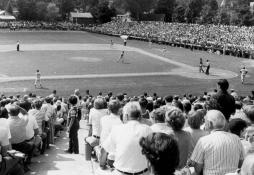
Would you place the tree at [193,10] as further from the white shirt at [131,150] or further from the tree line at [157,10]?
the white shirt at [131,150]

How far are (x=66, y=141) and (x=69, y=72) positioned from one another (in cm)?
2386

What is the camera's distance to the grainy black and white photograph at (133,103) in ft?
21.2

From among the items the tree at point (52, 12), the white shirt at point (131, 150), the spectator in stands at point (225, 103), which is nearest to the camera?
the white shirt at point (131, 150)

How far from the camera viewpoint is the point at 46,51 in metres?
53.8

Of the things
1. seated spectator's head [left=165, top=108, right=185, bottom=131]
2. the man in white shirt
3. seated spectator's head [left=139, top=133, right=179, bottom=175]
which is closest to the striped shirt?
seated spectator's head [left=165, top=108, right=185, bottom=131]

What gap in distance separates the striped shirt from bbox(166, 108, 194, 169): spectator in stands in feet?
2.43

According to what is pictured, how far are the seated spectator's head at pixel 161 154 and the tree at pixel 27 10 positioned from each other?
11984cm

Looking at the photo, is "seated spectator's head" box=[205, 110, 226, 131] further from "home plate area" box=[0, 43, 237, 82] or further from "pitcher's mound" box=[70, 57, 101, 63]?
"pitcher's mound" box=[70, 57, 101, 63]

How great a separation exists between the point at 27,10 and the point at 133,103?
386 feet

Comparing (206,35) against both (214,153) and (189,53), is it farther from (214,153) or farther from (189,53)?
(214,153)

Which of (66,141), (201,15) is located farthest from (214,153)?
(201,15)

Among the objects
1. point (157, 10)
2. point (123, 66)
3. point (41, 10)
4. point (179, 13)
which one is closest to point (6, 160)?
point (123, 66)

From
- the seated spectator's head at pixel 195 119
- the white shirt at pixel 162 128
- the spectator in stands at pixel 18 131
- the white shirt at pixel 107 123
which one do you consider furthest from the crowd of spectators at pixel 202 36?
the white shirt at pixel 162 128

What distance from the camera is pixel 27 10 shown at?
118312mm
